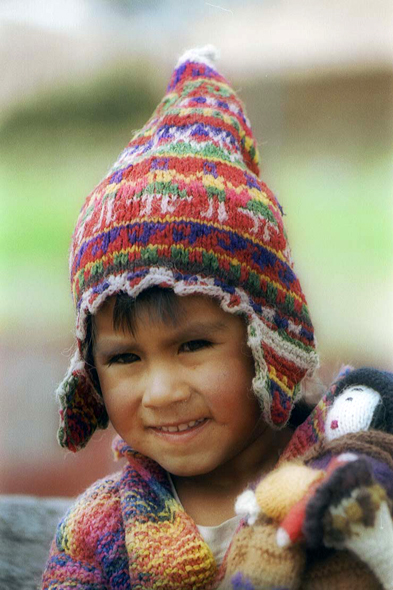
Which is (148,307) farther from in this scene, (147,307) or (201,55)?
(201,55)

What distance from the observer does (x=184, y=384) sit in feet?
3.38

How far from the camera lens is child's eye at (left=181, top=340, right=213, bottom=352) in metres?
1.05

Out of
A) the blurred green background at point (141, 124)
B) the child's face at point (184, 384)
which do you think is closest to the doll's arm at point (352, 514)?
the child's face at point (184, 384)

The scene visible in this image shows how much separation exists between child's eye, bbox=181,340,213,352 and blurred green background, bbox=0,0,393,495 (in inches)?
14.0

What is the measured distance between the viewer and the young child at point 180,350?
3.36 ft

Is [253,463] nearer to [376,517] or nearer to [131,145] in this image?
[376,517]

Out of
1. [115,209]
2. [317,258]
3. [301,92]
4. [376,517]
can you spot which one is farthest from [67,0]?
[376,517]

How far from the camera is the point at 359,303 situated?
1.63 meters

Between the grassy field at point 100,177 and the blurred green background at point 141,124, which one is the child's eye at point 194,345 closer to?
the blurred green background at point 141,124

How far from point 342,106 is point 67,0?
71cm

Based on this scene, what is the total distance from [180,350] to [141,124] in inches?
31.1

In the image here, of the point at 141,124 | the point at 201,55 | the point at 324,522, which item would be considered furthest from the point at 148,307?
the point at 141,124

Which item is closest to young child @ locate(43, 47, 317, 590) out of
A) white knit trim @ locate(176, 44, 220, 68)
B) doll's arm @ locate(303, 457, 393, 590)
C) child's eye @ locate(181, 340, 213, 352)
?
child's eye @ locate(181, 340, 213, 352)

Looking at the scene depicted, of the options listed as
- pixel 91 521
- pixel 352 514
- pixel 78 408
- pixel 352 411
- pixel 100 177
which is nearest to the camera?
pixel 352 514
